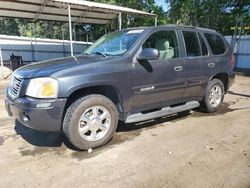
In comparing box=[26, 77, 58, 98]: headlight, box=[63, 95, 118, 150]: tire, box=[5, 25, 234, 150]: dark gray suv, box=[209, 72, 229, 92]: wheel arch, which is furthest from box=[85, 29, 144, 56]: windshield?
box=[209, 72, 229, 92]: wheel arch

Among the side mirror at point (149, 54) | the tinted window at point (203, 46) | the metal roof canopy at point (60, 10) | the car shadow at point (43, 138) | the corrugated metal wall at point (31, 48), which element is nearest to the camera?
the side mirror at point (149, 54)

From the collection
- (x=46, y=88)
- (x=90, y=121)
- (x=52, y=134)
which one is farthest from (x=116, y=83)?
(x=52, y=134)

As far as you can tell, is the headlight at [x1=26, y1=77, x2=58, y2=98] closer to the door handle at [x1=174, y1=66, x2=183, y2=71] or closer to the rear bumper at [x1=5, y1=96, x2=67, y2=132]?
the rear bumper at [x1=5, y1=96, x2=67, y2=132]

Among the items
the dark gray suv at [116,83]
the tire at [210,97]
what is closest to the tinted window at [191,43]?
the dark gray suv at [116,83]

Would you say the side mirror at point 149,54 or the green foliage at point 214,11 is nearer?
the side mirror at point 149,54

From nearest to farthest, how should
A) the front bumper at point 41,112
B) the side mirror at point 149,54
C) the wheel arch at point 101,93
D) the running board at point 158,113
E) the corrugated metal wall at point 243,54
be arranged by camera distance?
the front bumper at point 41,112, the wheel arch at point 101,93, the side mirror at point 149,54, the running board at point 158,113, the corrugated metal wall at point 243,54

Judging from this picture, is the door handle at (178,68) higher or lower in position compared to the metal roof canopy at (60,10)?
lower

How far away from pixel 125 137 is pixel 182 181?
152 cm

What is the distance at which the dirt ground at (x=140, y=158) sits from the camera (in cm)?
291

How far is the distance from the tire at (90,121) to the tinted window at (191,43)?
2078 mm

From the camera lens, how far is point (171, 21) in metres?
23.8

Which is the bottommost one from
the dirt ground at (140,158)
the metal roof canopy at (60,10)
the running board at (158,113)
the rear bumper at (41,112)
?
the dirt ground at (140,158)

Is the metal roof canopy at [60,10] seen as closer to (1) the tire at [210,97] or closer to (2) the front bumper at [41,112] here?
(1) the tire at [210,97]

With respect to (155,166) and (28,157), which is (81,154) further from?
(155,166)
